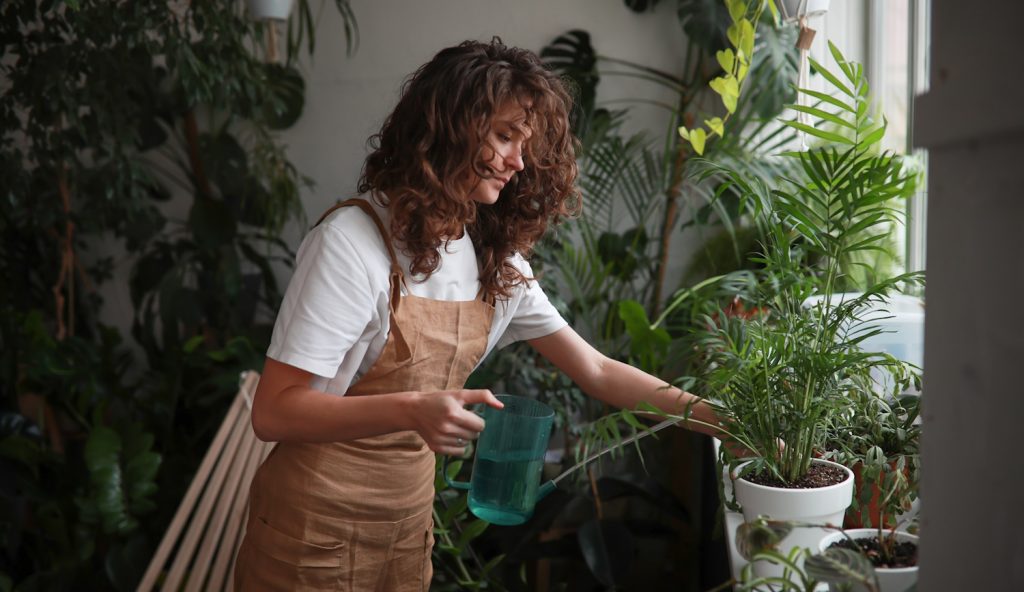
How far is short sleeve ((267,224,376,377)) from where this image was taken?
1.32 meters

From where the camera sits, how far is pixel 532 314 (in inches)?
66.0

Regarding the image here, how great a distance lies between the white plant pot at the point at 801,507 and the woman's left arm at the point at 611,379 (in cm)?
20

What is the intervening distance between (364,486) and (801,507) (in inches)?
29.0

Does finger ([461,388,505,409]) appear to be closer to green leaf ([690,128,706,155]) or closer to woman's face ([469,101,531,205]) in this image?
woman's face ([469,101,531,205])

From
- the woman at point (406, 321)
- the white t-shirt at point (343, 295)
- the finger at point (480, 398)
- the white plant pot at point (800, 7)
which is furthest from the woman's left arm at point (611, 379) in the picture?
the white plant pot at point (800, 7)

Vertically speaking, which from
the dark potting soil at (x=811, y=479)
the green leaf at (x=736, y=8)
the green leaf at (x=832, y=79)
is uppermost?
the green leaf at (x=736, y=8)

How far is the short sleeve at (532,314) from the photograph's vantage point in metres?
1.67

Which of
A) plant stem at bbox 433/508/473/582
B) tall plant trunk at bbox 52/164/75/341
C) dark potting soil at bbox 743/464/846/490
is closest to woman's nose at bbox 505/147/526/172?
dark potting soil at bbox 743/464/846/490

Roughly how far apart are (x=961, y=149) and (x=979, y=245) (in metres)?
0.07

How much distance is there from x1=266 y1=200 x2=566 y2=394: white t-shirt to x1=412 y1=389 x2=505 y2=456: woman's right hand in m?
0.23

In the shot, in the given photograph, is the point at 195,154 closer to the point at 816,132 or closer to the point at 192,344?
the point at 192,344

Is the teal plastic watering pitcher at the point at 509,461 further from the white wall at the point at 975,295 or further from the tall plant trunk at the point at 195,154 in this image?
the tall plant trunk at the point at 195,154

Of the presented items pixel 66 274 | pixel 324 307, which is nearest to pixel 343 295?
pixel 324 307

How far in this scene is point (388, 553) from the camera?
5.25 ft
